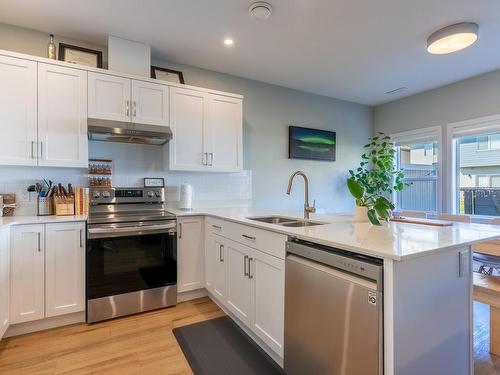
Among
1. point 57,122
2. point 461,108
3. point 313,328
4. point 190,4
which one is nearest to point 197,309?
point 313,328

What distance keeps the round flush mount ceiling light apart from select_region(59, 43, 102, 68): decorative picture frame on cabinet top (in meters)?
3.30

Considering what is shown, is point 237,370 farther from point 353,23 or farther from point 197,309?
point 353,23

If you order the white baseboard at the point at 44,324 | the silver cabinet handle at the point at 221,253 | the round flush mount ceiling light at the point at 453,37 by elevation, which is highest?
the round flush mount ceiling light at the point at 453,37

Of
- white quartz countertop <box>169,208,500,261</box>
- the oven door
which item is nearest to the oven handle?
the oven door

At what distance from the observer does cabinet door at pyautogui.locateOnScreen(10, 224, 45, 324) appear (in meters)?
2.13

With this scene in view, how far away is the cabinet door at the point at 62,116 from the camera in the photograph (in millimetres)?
2422

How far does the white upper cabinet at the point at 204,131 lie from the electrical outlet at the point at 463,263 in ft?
7.80

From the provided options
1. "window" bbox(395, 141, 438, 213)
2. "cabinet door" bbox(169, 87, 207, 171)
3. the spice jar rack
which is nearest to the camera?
the spice jar rack

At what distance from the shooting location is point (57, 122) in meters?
2.48

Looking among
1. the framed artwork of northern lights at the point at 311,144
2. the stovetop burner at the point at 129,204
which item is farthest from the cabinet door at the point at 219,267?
the framed artwork of northern lights at the point at 311,144

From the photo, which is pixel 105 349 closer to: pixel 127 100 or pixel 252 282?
pixel 252 282

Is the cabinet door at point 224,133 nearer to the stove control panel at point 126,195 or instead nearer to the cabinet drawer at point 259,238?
the stove control panel at point 126,195

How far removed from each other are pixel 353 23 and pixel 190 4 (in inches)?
57.1

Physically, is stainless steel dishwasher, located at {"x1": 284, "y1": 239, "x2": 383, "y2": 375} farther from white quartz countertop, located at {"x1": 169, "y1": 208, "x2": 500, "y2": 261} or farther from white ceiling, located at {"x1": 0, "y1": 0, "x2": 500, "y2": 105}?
white ceiling, located at {"x1": 0, "y1": 0, "x2": 500, "y2": 105}
